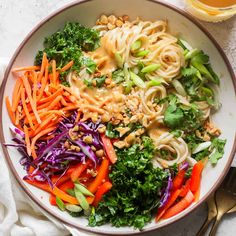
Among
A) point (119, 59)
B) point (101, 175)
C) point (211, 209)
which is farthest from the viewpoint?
point (211, 209)

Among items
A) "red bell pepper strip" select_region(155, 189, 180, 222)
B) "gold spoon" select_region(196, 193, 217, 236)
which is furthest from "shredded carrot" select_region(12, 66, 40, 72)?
"gold spoon" select_region(196, 193, 217, 236)

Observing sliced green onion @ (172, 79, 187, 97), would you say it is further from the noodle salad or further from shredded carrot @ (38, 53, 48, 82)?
shredded carrot @ (38, 53, 48, 82)

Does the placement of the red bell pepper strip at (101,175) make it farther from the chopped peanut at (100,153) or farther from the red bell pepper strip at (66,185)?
the red bell pepper strip at (66,185)

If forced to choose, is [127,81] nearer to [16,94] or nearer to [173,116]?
[173,116]

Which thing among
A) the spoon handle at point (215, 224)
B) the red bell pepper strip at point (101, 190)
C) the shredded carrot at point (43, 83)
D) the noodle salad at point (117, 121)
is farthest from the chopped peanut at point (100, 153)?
the spoon handle at point (215, 224)

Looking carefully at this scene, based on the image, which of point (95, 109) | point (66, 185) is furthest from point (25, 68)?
point (66, 185)

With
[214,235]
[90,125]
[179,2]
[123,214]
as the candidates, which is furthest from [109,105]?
[214,235]
